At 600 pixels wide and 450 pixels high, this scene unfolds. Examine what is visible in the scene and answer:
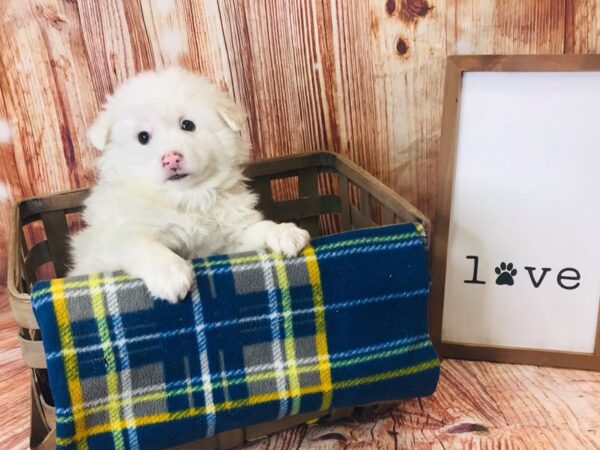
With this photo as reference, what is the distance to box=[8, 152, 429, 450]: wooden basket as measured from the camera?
917 mm

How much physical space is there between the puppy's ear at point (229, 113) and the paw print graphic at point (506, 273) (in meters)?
0.58

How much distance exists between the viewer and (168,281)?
2.61 feet

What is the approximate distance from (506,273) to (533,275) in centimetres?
5

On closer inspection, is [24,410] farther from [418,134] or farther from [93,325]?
[418,134]

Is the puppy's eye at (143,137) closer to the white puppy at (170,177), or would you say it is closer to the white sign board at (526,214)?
the white puppy at (170,177)

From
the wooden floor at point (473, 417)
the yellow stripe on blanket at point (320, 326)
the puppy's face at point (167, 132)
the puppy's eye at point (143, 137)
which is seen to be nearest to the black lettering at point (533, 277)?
the wooden floor at point (473, 417)

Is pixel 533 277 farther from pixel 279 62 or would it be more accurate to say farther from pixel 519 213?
pixel 279 62

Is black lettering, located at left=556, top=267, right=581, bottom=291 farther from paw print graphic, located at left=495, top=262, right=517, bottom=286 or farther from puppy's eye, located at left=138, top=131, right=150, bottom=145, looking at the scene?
puppy's eye, located at left=138, top=131, right=150, bottom=145

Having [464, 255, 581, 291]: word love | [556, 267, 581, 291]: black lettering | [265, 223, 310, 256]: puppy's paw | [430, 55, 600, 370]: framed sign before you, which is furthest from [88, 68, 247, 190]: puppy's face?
[556, 267, 581, 291]: black lettering

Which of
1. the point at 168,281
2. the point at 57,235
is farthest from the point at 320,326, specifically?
the point at 57,235

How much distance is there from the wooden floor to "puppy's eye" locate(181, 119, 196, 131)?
0.55 metres

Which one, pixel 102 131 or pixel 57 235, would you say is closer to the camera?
pixel 102 131

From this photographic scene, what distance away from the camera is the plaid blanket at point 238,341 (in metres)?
0.80

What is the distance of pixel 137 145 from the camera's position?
3.20ft
